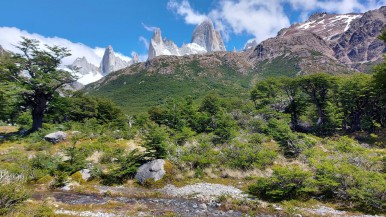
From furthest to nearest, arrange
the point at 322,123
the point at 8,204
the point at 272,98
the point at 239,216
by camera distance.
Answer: the point at 272,98 → the point at 322,123 → the point at 239,216 → the point at 8,204

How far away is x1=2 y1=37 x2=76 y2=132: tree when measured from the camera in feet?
119

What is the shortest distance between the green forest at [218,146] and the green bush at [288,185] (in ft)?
0.21

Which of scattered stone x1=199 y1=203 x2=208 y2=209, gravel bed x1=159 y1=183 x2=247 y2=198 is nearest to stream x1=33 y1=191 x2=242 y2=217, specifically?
scattered stone x1=199 y1=203 x2=208 y2=209

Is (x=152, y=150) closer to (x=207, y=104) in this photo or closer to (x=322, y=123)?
(x=207, y=104)

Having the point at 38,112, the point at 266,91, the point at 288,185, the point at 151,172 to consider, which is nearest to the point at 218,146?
the point at 151,172

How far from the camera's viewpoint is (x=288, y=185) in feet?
55.3

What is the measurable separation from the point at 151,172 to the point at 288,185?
10.6 m

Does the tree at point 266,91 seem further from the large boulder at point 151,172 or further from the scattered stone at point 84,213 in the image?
the scattered stone at point 84,213

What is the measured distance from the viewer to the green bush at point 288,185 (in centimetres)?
1689

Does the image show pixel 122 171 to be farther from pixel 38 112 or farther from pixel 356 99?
pixel 356 99

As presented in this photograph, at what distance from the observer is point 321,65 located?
190 m

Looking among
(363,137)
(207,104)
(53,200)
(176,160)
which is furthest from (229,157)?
(363,137)

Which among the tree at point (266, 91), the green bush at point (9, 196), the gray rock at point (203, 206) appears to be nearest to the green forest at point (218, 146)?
the green bush at point (9, 196)

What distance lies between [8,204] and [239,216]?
36.1 feet
